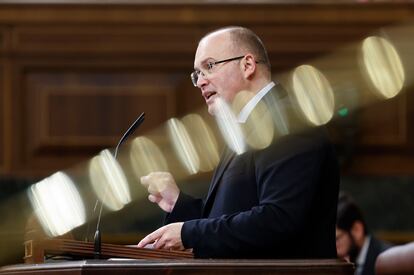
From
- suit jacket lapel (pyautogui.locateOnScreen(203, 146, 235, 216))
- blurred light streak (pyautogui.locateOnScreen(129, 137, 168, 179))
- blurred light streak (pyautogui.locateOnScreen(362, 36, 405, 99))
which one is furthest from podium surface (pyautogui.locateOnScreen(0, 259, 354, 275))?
blurred light streak (pyautogui.locateOnScreen(362, 36, 405, 99))

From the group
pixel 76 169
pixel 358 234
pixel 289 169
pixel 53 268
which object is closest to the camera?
pixel 53 268

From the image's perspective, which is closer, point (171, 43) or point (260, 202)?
point (260, 202)

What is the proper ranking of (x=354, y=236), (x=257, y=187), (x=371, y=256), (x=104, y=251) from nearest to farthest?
(x=104, y=251)
(x=257, y=187)
(x=371, y=256)
(x=354, y=236)

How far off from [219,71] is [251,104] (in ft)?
0.39

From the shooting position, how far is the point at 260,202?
8.79ft

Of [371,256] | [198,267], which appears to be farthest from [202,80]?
[371,256]

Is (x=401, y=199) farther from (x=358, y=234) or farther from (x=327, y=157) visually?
(x=327, y=157)

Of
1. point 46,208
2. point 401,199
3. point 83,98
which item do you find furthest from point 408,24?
point 46,208

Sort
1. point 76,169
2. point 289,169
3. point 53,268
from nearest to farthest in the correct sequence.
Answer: point 53,268 < point 289,169 < point 76,169

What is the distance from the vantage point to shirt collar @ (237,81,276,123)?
293cm

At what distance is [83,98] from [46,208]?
75 cm

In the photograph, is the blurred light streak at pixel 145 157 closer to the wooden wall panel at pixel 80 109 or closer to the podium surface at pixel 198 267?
the wooden wall panel at pixel 80 109

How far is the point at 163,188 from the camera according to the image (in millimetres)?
3049

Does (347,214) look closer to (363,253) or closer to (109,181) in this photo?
(363,253)
